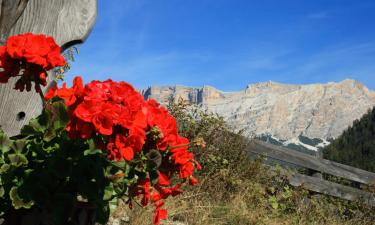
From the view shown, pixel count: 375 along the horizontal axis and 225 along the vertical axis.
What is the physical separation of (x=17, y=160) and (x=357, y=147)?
23.7m

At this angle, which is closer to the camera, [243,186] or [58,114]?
[58,114]

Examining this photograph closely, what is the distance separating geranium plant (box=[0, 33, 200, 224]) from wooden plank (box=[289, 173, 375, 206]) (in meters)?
5.93

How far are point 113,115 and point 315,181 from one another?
6812mm

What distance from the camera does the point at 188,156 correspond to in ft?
5.64

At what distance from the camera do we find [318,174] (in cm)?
797

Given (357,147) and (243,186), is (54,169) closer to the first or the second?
(243,186)

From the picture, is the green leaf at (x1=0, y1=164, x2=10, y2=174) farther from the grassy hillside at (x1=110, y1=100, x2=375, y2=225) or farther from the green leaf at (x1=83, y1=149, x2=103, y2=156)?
the grassy hillside at (x1=110, y1=100, x2=375, y2=225)

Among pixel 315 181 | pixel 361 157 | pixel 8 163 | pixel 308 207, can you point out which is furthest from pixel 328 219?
pixel 361 157

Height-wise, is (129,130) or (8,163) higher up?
(129,130)

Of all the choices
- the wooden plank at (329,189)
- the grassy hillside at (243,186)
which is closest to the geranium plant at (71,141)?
the grassy hillside at (243,186)

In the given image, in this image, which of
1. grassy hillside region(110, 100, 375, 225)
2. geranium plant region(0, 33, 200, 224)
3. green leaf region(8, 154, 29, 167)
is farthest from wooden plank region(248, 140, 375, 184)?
green leaf region(8, 154, 29, 167)

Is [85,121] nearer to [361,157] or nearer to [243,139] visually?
[243,139]

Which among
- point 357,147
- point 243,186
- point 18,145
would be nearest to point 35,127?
point 18,145

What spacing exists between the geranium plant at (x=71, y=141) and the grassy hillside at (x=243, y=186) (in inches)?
138
